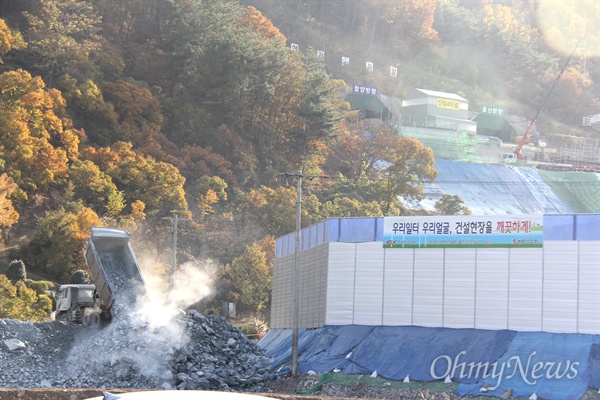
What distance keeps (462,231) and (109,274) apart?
16.0 meters

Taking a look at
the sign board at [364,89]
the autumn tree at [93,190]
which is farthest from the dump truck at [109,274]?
the sign board at [364,89]

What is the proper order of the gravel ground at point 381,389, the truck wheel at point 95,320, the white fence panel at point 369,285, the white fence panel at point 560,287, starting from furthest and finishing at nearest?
the white fence panel at point 369,285
the truck wheel at point 95,320
the white fence panel at point 560,287
the gravel ground at point 381,389

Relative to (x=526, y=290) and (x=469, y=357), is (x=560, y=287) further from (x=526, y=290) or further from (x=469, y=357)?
(x=469, y=357)

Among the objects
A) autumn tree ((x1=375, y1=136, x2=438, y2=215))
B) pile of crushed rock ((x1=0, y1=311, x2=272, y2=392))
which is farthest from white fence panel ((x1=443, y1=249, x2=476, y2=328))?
autumn tree ((x1=375, y1=136, x2=438, y2=215))

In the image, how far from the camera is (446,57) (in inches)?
6836

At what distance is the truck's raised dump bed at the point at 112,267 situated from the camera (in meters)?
38.8

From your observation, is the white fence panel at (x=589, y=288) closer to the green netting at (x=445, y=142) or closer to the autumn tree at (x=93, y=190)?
the autumn tree at (x=93, y=190)

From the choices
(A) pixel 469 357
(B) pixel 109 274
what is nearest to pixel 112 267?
(B) pixel 109 274

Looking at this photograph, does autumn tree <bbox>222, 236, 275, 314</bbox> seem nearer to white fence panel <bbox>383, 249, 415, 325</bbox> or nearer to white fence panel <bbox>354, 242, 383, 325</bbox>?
white fence panel <bbox>354, 242, 383, 325</bbox>

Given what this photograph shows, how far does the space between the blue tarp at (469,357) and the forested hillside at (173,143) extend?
1347 cm

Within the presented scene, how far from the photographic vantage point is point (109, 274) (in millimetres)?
39219

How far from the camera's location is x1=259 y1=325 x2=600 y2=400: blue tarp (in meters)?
32.8

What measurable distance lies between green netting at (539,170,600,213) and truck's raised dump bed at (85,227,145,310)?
102m

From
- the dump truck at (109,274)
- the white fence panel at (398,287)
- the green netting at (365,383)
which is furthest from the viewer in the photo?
the white fence panel at (398,287)
